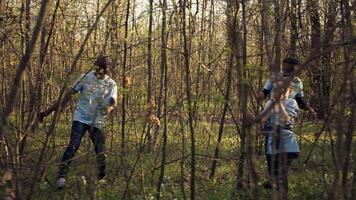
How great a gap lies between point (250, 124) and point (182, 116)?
2.65m

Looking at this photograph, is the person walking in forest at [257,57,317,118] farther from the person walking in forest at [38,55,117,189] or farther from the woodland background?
the person walking in forest at [38,55,117,189]

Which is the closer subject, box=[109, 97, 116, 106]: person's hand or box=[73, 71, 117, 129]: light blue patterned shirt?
box=[73, 71, 117, 129]: light blue patterned shirt

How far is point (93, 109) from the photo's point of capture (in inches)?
195

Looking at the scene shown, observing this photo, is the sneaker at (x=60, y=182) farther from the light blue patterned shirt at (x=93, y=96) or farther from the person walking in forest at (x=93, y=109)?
the light blue patterned shirt at (x=93, y=96)

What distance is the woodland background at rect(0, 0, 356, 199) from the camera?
10.6ft

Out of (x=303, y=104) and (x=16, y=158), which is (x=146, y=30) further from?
(x=16, y=158)

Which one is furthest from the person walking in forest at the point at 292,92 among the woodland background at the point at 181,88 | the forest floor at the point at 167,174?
the forest floor at the point at 167,174

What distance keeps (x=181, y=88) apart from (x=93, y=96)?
109 cm

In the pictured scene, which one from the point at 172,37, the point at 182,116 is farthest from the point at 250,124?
the point at 172,37

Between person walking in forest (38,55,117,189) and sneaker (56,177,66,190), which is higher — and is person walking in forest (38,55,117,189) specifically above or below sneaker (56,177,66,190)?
above

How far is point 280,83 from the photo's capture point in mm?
2873

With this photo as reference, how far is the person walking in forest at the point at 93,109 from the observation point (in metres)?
4.25

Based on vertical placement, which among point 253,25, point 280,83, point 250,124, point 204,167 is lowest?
point 204,167

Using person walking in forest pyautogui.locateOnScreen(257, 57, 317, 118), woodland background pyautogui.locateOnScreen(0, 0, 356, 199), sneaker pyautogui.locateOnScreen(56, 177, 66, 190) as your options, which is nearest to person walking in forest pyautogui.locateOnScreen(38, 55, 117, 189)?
sneaker pyautogui.locateOnScreen(56, 177, 66, 190)
